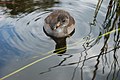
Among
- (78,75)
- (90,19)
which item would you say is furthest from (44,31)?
→ (78,75)

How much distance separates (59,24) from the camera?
513 centimetres

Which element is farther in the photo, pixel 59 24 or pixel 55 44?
pixel 59 24

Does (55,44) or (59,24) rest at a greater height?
(59,24)

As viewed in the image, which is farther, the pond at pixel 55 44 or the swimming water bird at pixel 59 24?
the swimming water bird at pixel 59 24

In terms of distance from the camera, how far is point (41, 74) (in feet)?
12.2

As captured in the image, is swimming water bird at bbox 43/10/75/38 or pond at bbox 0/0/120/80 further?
swimming water bird at bbox 43/10/75/38

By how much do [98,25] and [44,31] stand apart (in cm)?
88

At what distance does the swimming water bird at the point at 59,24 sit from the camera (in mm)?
5051

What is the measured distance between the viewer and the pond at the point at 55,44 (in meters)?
3.76

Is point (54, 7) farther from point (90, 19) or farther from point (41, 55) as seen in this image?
point (41, 55)

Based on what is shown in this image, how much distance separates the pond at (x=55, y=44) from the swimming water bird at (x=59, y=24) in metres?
0.11

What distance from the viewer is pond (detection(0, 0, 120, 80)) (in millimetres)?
3764

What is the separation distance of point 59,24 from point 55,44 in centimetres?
56

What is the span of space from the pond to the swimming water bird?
0.36ft
